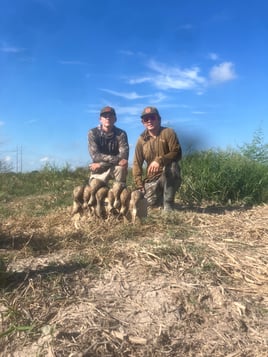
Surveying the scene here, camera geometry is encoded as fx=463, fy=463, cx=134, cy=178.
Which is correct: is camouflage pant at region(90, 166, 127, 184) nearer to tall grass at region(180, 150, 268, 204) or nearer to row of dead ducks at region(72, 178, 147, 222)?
tall grass at region(180, 150, 268, 204)

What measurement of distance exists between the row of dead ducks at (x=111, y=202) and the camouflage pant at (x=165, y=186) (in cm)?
119

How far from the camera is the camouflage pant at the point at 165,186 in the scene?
21.2 feet

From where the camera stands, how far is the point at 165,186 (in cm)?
650

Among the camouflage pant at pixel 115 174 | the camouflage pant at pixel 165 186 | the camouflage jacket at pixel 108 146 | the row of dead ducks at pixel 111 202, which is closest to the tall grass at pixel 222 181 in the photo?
Answer: the camouflage pant at pixel 165 186

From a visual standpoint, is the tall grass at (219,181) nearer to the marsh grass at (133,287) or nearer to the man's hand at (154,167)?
the man's hand at (154,167)

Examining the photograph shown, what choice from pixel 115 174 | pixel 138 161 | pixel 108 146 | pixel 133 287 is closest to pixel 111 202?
pixel 115 174

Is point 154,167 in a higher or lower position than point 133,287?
higher

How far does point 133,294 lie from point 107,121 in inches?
159

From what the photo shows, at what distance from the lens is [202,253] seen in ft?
13.0

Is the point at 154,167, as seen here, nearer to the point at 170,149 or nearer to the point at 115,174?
the point at 170,149

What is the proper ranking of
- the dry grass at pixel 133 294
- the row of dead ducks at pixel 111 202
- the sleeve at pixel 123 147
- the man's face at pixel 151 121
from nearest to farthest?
1. the dry grass at pixel 133 294
2. the row of dead ducks at pixel 111 202
3. the man's face at pixel 151 121
4. the sleeve at pixel 123 147

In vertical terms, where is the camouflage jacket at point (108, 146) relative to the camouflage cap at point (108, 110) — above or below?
below

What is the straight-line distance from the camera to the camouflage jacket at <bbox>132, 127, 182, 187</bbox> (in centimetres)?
648

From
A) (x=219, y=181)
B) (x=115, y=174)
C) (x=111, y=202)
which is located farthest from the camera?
(x=219, y=181)
